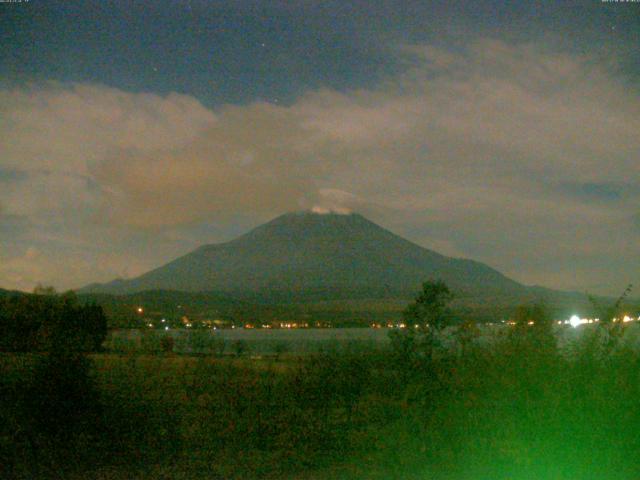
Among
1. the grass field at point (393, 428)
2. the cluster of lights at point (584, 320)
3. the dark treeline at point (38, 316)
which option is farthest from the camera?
the dark treeline at point (38, 316)

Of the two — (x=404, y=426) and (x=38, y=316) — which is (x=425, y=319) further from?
(x=38, y=316)

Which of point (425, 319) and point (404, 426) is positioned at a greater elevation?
point (425, 319)

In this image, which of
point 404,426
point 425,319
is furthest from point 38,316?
point 404,426

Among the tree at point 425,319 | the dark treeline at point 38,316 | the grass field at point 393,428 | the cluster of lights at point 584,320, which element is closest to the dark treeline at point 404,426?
the grass field at point 393,428

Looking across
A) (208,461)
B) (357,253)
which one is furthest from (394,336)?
(357,253)

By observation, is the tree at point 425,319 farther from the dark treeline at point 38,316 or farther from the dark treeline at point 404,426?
the dark treeline at point 38,316

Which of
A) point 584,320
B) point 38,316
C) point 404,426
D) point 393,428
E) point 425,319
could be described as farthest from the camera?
point 38,316

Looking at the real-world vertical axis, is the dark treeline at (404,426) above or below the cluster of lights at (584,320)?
below

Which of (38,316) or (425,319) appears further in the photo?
(38,316)
